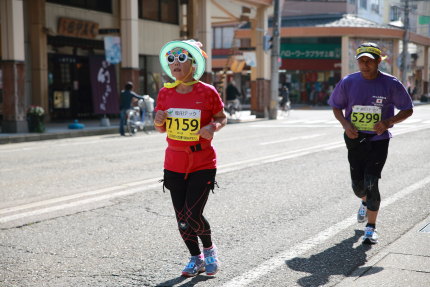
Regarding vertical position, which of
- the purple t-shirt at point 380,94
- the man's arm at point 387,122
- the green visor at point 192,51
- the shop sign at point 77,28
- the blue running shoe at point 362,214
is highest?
the shop sign at point 77,28

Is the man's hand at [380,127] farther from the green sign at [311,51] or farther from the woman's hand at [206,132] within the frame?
the green sign at [311,51]

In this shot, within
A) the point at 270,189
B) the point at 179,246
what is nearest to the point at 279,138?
the point at 270,189

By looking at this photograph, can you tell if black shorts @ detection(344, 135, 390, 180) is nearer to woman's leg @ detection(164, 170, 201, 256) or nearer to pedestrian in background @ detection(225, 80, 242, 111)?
woman's leg @ detection(164, 170, 201, 256)

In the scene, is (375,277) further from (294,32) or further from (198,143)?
(294,32)

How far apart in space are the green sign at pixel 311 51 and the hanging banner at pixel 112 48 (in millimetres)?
32000

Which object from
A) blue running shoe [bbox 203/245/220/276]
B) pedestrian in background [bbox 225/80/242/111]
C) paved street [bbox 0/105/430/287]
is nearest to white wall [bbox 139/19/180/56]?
pedestrian in background [bbox 225/80/242/111]

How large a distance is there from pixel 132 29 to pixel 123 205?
60.6 feet

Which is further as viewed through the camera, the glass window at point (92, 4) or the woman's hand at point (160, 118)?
the glass window at point (92, 4)

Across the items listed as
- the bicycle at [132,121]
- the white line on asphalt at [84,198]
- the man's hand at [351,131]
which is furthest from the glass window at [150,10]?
the man's hand at [351,131]

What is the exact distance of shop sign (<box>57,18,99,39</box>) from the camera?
24.2m

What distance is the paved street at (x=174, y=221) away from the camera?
459 cm

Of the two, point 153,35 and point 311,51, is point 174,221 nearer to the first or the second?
point 153,35

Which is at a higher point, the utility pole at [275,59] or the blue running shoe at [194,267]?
the utility pole at [275,59]

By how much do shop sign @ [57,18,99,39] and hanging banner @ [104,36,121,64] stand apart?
8.74 feet
